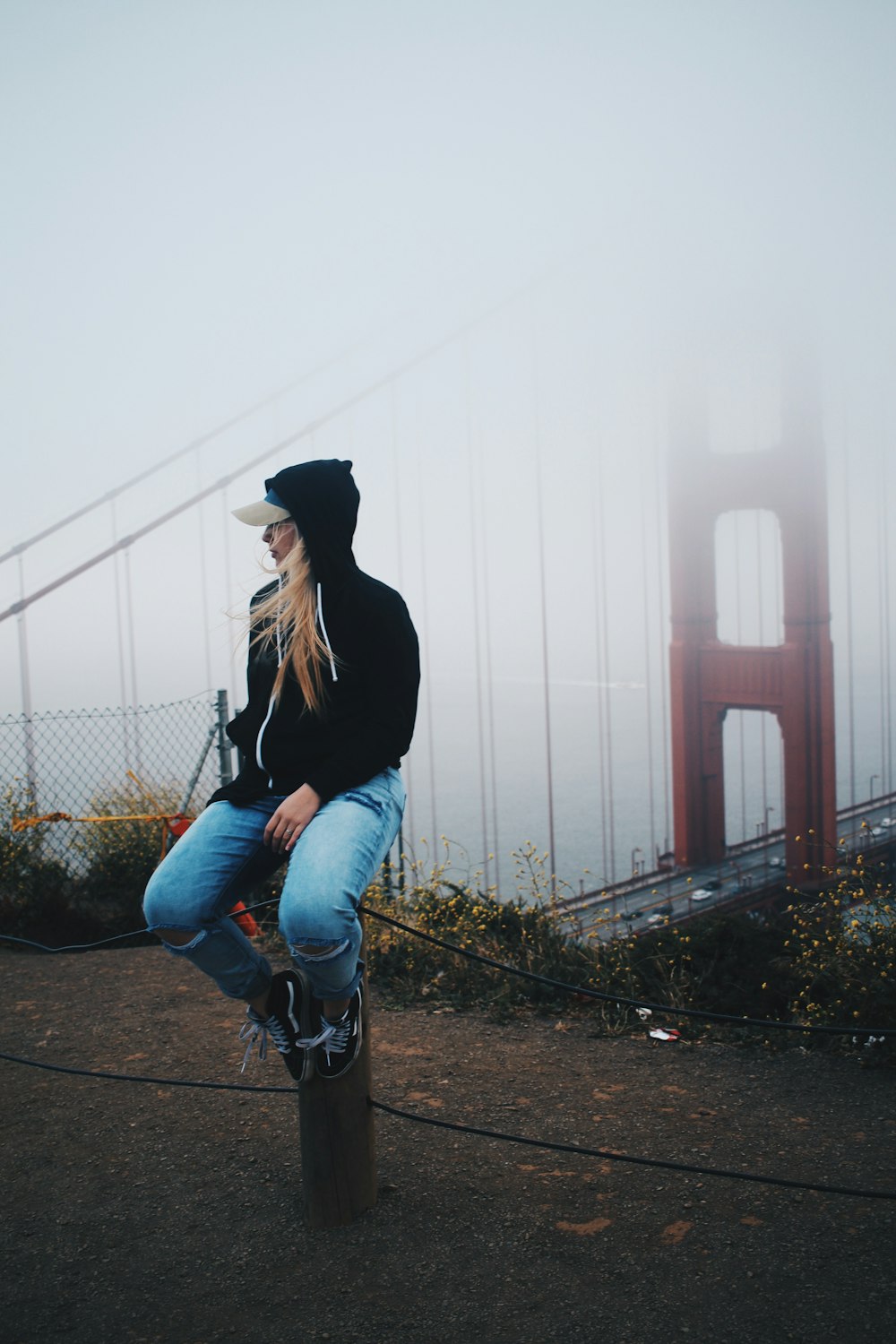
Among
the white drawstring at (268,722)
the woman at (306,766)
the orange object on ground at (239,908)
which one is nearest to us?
the woman at (306,766)

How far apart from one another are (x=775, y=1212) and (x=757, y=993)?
1.60 meters

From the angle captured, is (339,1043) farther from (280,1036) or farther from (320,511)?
(320,511)

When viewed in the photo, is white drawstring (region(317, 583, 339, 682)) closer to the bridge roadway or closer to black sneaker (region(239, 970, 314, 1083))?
black sneaker (region(239, 970, 314, 1083))

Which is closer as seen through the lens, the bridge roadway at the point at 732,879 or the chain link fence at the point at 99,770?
the chain link fence at the point at 99,770

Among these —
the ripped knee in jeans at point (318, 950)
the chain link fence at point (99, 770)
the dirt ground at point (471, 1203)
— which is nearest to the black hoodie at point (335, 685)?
the ripped knee in jeans at point (318, 950)

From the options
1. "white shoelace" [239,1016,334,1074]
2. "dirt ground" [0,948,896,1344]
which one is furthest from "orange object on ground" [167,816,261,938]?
"white shoelace" [239,1016,334,1074]

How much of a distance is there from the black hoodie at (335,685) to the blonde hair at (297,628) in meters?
0.02

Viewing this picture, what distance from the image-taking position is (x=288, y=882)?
183 centimetres

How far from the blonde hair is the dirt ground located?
42.6 inches

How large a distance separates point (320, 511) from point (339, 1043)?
1.05 m

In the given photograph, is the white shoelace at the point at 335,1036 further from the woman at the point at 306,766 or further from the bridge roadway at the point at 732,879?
the bridge roadway at the point at 732,879

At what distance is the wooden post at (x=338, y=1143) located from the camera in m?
2.04

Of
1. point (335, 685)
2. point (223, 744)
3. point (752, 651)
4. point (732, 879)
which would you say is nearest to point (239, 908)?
point (223, 744)

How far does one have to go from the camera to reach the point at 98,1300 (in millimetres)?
1920
